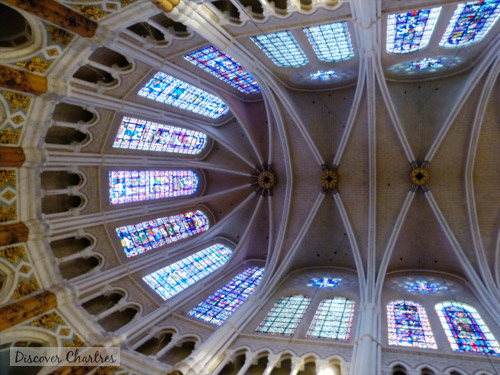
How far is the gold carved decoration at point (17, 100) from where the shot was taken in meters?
9.27

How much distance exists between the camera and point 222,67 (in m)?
14.5

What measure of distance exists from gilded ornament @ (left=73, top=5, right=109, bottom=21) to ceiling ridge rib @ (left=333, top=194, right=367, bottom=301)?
471 inches

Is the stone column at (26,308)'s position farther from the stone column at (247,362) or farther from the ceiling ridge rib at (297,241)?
the ceiling ridge rib at (297,241)

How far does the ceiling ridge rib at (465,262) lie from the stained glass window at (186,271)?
31.1 feet

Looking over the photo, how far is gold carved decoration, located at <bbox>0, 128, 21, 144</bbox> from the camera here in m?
9.50

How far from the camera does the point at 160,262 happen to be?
15.3 metres

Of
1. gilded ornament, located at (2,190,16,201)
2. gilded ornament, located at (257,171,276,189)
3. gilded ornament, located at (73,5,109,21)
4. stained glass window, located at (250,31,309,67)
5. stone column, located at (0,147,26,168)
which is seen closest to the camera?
gilded ornament, located at (73,5,109,21)

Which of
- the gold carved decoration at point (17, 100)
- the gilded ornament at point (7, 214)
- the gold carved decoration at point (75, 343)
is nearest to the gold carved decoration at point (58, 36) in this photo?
the gold carved decoration at point (17, 100)

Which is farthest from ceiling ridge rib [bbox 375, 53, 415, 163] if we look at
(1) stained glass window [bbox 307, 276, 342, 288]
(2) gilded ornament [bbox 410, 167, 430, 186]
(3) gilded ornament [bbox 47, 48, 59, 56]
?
(3) gilded ornament [bbox 47, 48, 59, 56]

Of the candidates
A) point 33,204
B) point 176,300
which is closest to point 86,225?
point 33,204

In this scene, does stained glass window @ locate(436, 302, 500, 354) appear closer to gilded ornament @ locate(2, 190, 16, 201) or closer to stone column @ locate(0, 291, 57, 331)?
stone column @ locate(0, 291, 57, 331)

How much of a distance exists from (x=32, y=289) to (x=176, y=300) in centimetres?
486

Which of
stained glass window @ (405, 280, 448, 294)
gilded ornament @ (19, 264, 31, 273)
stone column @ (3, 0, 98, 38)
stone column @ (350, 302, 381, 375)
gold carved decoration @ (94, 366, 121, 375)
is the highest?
stone column @ (3, 0, 98, 38)

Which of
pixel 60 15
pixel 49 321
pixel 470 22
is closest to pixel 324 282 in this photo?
pixel 49 321
